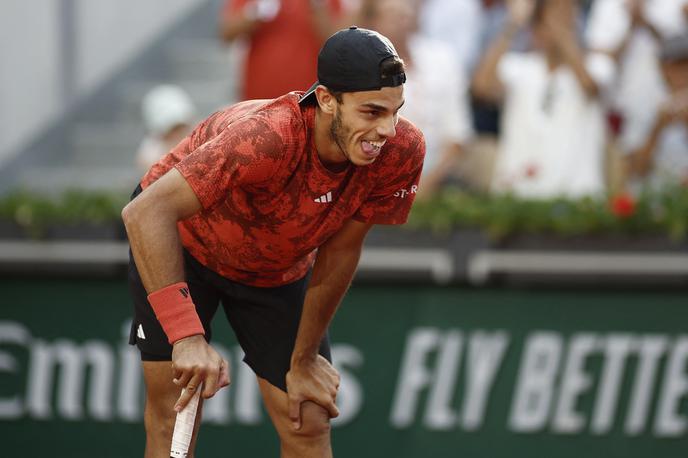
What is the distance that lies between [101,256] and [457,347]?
2100 millimetres

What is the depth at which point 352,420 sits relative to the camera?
7.47 meters

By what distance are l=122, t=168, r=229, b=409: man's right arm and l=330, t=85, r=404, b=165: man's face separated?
57cm

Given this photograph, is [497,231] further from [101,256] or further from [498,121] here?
[101,256]

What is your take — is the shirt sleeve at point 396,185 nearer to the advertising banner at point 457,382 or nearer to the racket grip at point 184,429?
the racket grip at point 184,429

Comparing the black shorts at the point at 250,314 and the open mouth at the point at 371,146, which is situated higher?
the open mouth at the point at 371,146

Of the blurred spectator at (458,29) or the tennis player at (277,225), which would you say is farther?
the blurred spectator at (458,29)

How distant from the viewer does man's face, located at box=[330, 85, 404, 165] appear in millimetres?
4453

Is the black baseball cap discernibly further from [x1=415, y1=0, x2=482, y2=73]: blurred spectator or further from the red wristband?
[x1=415, y1=0, x2=482, y2=73]: blurred spectator

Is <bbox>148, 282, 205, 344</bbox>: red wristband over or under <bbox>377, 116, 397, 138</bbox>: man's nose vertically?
under

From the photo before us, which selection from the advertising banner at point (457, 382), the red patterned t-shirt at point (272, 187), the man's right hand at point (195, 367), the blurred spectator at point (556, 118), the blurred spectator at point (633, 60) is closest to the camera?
the man's right hand at point (195, 367)

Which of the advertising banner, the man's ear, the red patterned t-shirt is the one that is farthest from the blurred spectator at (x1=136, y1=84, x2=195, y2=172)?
the man's ear

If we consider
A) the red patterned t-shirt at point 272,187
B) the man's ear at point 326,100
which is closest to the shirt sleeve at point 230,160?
the red patterned t-shirt at point 272,187

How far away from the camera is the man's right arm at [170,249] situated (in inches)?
171

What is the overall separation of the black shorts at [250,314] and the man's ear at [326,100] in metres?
1.03
